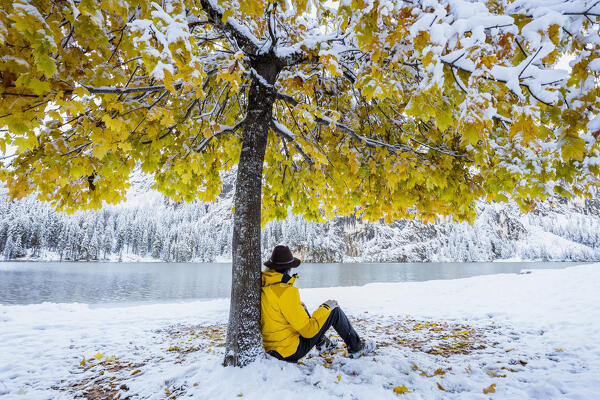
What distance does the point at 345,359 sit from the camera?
13.7 ft

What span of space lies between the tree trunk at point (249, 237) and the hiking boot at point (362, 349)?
57.3 inches

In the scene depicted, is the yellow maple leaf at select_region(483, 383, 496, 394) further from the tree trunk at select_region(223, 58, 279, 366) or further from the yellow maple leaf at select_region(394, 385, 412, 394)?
the tree trunk at select_region(223, 58, 279, 366)

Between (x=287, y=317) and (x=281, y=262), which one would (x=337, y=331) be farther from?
(x=281, y=262)

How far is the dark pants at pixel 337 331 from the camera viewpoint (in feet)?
12.8

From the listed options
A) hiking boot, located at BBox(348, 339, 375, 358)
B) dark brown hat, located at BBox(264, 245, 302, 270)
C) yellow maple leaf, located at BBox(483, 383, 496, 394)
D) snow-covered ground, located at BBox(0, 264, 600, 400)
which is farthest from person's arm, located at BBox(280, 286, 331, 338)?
yellow maple leaf, located at BBox(483, 383, 496, 394)

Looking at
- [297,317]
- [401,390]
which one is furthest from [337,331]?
[401,390]

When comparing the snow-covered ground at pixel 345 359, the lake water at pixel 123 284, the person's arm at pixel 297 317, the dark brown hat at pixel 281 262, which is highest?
the dark brown hat at pixel 281 262

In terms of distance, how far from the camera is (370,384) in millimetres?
3418

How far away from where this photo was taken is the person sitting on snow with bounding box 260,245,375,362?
12.5 ft

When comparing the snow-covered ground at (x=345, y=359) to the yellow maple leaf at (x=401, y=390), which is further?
the snow-covered ground at (x=345, y=359)

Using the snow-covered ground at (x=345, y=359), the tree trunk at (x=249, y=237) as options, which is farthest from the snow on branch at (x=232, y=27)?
the snow-covered ground at (x=345, y=359)

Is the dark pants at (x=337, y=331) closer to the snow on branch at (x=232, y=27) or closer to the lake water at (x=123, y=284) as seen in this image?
the snow on branch at (x=232, y=27)

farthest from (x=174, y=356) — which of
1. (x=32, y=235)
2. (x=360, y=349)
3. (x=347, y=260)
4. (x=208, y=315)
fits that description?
(x=347, y=260)

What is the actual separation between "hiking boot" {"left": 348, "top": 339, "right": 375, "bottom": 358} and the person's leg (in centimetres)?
6
